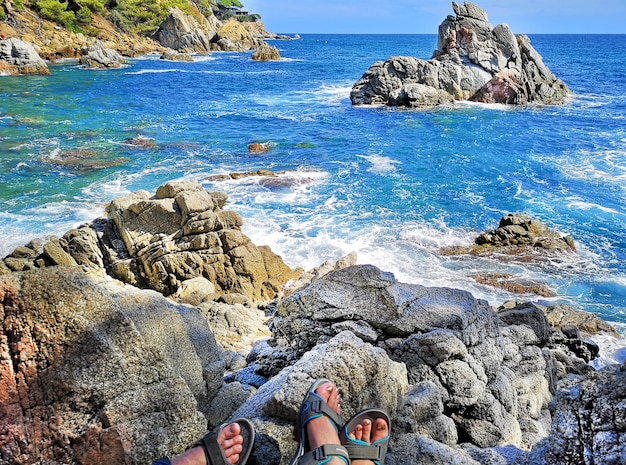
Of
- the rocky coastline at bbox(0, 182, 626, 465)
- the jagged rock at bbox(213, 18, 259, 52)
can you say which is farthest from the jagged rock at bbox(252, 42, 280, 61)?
the rocky coastline at bbox(0, 182, 626, 465)

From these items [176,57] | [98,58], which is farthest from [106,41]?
[98,58]

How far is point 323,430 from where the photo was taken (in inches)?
129

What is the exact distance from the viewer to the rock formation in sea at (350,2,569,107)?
124ft

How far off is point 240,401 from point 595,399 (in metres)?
2.68

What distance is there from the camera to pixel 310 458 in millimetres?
3023

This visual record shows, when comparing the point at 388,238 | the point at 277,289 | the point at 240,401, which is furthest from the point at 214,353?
the point at 388,238

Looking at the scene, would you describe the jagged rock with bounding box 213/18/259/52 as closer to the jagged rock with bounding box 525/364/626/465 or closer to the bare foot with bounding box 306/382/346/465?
the bare foot with bounding box 306/382/346/465

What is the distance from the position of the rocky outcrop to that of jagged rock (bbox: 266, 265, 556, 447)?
21.1ft

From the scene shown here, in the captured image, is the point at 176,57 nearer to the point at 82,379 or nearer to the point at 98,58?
the point at 98,58

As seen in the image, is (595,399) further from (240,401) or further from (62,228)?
(62,228)

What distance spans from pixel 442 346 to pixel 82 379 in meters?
3.37

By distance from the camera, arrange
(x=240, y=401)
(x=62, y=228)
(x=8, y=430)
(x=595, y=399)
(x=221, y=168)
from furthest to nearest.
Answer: (x=221, y=168)
(x=62, y=228)
(x=240, y=401)
(x=595, y=399)
(x=8, y=430)

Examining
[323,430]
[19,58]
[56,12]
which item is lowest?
[323,430]

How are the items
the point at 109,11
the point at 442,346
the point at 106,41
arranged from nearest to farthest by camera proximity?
the point at 442,346, the point at 106,41, the point at 109,11
